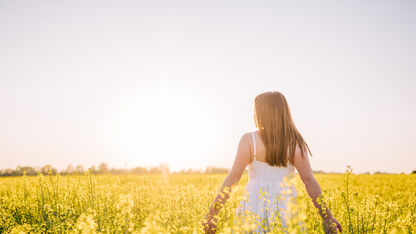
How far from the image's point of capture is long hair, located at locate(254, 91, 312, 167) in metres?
3.19

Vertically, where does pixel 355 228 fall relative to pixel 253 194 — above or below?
below

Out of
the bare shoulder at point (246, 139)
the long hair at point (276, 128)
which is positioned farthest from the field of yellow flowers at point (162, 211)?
the bare shoulder at point (246, 139)

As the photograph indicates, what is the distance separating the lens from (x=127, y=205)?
2.48 metres

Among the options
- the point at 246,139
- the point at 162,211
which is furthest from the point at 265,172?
the point at 162,211

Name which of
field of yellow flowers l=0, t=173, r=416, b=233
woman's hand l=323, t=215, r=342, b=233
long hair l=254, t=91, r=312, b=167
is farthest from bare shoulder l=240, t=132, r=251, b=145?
woman's hand l=323, t=215, r=342, b=233

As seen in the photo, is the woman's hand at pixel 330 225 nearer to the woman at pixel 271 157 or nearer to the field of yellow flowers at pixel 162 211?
the woman at pixel 271 157

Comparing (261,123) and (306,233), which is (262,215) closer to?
(306,233)

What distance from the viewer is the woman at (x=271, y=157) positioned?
3.19 meters

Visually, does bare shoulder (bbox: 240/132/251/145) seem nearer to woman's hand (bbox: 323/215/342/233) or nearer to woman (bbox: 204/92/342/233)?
woman (bbox: 204/92/342/233)

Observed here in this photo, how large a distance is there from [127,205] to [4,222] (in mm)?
4192

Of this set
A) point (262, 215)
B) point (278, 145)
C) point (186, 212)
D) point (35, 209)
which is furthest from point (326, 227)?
point (35, 209)

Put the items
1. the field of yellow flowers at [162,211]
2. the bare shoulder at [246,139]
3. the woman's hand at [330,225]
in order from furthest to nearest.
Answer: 1. the bare shoulder at [246,139]
2. the woman's hand at [330,225]
3. the field of yellow flowers at [162,211]

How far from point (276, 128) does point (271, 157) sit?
31 cm

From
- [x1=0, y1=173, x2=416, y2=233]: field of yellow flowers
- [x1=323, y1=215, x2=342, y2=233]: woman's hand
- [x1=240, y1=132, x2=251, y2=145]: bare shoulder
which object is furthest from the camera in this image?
[x1=240, y1=132, x2=251, y2=145]: bare shoulder
